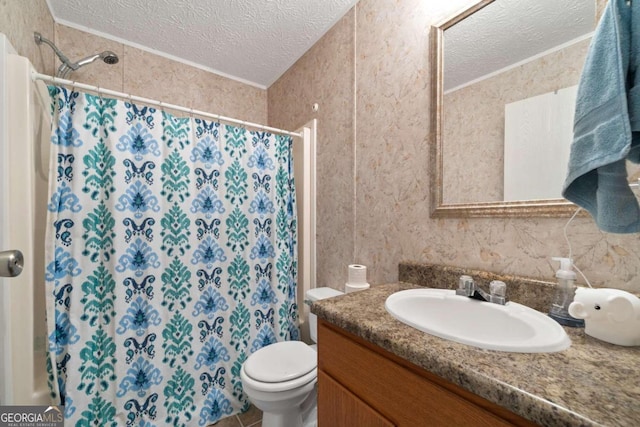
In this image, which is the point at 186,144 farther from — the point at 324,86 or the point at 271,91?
the point at 271,91

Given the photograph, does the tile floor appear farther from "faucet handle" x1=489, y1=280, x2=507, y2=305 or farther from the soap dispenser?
the soap dispenser

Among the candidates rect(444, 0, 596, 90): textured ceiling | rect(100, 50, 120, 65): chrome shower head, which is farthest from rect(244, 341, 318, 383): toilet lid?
rect(100, 50, 120, 65): chrome shower head

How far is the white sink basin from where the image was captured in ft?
1.70

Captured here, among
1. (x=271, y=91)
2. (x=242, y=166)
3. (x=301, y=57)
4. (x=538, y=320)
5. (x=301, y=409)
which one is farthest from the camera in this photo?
(x=271, y=91)

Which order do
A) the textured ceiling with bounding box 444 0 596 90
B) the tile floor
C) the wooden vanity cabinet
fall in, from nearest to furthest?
the wooden vanity cabinet, the textured ceiling with bounding box 444 0 596 90, the tile floor

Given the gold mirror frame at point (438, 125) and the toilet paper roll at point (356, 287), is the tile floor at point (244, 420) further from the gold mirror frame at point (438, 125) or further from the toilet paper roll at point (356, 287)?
the gold mirror frame at point (438, 125)

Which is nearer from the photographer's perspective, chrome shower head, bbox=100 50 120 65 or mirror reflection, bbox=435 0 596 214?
mirror reflection, bbox=435 0 596 214

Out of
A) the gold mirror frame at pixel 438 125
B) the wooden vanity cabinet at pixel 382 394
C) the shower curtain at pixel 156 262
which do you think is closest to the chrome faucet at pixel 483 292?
the gold mirror frame at pixel 438 125

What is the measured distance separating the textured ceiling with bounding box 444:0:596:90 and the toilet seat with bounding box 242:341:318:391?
1.41 metres

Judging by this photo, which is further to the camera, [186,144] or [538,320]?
[186,144]

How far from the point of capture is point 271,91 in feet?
7.68

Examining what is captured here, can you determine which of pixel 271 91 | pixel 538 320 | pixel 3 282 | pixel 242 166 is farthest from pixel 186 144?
pixel 538 320

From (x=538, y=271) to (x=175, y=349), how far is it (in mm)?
1660

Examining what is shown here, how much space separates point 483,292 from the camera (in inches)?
30.7
